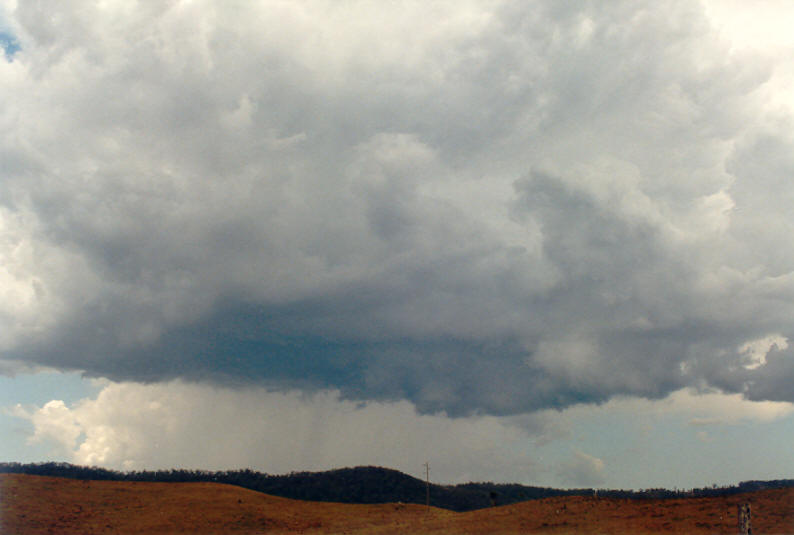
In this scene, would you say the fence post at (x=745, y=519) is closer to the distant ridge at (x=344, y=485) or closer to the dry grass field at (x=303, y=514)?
the dry grass field at (x=303, y=514)

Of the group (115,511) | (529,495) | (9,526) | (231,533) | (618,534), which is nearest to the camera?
(618,534)

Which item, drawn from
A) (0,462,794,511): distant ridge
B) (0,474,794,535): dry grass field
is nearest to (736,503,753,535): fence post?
(0,474,794,535): dry grass field

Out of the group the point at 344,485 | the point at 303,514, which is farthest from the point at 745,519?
the point at 344,485

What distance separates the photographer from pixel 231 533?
88000mm

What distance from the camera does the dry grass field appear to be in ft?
246

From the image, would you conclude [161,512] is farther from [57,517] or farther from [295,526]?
[295,526]

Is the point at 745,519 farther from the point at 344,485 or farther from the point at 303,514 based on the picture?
the point at 344,485

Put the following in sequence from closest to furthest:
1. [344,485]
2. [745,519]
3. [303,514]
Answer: [745,519], [303,514], [344,485]

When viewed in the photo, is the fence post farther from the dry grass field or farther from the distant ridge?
the distant ridge

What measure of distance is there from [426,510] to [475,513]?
10098mm

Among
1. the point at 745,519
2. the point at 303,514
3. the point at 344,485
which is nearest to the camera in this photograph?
the point at 745,519

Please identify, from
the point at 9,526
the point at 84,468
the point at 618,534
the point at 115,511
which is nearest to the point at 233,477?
the point at 84,468

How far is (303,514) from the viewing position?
9656 centimetres

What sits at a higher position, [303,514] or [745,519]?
[745,519]
